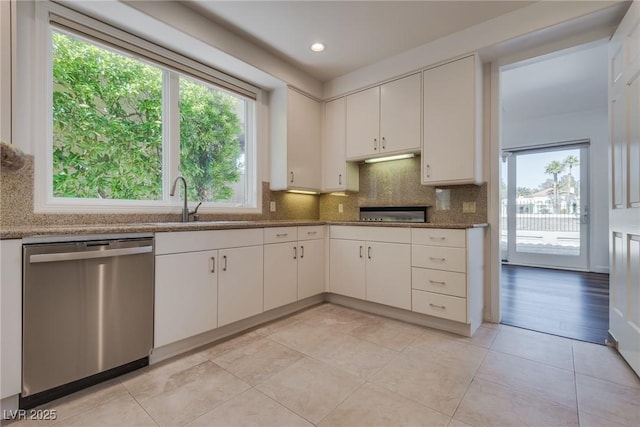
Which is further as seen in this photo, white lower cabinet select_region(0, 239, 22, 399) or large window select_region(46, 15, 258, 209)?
large window select_region(46, 15, 258, 209)

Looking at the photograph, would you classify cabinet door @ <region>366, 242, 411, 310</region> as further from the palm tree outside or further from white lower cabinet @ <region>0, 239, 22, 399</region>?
the palm tree outside

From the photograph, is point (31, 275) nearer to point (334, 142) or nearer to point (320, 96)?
point (334, 142)

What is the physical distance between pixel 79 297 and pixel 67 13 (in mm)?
1942

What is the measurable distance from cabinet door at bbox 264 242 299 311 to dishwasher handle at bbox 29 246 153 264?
3.42ft

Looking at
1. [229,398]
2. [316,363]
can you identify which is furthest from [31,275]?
[316,363]

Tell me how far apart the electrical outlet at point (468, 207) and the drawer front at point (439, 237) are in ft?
1.92

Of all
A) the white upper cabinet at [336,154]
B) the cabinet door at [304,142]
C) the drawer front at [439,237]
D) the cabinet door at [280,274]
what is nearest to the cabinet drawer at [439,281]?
the drawer front at [439,237]

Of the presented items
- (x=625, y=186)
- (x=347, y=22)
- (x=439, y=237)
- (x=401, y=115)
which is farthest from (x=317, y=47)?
(x=625, y=186)

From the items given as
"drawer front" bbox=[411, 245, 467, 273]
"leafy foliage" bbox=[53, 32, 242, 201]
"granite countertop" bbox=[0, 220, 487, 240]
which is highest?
"leafy foliage" bbox=[53, 32, 242, 201]

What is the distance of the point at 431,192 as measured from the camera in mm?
3092

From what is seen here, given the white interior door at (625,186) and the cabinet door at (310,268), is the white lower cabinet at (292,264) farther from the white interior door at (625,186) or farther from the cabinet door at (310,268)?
the white interior door at (625,186)

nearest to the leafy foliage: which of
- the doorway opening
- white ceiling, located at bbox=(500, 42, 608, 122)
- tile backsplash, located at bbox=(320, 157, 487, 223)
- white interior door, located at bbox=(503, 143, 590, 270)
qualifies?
tile backsplash, located at bbox=(320, 157, 487, 223)

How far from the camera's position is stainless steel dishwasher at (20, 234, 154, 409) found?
57.5 inches

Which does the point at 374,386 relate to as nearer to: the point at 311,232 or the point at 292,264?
the point at 292,264
